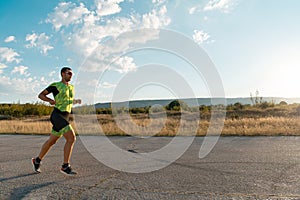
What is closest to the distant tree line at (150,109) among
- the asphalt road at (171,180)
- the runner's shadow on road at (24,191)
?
the asphalt road at (171,180)

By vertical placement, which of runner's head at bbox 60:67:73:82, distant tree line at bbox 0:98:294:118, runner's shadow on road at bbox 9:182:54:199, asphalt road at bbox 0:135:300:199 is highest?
runner's head at bbox 60:67:73:82

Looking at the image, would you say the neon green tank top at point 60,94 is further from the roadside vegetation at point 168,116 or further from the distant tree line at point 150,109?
the distant tree line at point 150,109

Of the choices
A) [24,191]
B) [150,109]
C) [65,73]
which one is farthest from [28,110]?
[24,191]

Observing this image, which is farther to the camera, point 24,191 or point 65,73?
point 65,73

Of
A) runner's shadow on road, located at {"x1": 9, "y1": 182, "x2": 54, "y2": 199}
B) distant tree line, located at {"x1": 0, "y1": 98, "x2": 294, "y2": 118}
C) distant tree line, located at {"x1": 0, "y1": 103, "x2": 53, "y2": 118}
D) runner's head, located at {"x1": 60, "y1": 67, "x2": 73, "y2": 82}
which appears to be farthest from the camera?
distant tree line, located at {"x1": 0, "y1": 103, "x2": 53, "y2": 118}

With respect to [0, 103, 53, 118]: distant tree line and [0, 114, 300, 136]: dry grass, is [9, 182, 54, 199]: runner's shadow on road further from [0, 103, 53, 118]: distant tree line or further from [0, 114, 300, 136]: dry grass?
[0, 103, 53, 118]: distant tree line

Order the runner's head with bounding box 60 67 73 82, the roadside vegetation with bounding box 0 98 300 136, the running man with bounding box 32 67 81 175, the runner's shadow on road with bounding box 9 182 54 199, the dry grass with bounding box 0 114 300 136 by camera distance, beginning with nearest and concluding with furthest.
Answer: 1. the runner's shadow on road with bounding box 9 182 54 199
2. the running man with bounding box 32 67 81 175
3. the runner's head with bounding box 60 67 73 82
4. the dry grass with bounding box 0 114 300 136
5. the roadside vegetation with bounding box 0 98 300 136

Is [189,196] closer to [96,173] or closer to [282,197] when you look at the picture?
[282,197]

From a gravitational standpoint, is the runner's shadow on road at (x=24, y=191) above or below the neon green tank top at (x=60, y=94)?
below

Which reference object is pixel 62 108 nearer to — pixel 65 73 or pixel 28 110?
pixel 65 73

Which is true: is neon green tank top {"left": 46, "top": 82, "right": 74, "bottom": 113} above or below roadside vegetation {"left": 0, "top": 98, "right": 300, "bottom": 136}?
above

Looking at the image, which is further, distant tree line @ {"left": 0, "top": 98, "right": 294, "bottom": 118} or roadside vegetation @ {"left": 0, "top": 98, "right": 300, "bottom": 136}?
distant tree line @ {"left": 0, "top": 98, "right": 294, "bottom": 118}

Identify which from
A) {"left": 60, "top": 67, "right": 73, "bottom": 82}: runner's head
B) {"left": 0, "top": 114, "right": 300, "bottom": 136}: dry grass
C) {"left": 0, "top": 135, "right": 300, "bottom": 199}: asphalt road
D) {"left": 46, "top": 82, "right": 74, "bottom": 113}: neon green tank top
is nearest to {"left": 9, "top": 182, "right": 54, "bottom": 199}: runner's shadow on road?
{"left": 0, "top": 135, "right": 300, "bottom": 199}: asphalt road

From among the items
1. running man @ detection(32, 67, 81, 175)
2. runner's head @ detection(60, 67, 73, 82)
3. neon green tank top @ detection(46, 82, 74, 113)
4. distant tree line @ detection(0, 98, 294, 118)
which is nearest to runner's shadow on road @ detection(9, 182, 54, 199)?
running man @ detection(32, 67, 81, 175)
